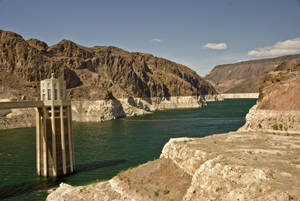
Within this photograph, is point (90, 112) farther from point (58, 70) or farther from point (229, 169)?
point (229, 169)

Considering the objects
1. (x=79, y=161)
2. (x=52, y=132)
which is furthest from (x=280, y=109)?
(x=79, y=161)

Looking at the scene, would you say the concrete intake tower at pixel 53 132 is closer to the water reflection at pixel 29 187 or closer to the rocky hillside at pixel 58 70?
the water reflection at pixel 29 187

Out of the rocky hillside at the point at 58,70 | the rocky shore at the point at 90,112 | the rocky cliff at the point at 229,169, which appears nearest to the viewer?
the rocky cliff at the point at 229,169

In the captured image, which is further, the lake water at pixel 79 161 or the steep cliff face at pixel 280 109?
the lake water at pixel 79 161

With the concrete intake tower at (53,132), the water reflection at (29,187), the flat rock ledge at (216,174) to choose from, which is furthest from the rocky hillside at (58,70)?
the flat rock ledge at (216,174)

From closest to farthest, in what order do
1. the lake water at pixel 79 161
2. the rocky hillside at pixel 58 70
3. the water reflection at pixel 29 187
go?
the water reflection at pixel 29 187, the lake water at pixel 79 161, the rocky hillside at pixel 58 70

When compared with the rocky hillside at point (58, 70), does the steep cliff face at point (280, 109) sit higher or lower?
lower
